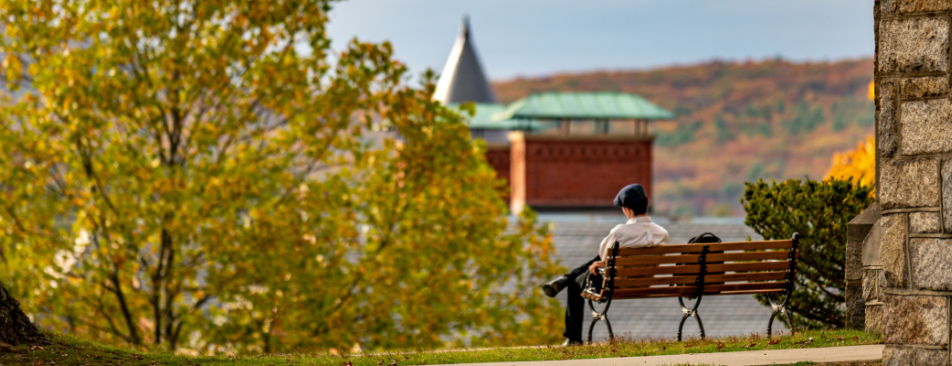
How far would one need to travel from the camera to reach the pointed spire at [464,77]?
46625 mm

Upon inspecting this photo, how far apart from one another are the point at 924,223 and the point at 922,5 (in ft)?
4.59

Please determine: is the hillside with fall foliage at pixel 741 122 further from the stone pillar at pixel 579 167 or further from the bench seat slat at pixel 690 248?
the bench seat slat at pixel 690 248

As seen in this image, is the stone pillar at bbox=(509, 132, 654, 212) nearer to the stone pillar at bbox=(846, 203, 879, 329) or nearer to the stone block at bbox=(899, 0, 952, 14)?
the stone pillar at bbox=(846, 203, 879, 329)

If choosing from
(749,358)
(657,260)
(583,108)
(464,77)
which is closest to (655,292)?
(657,260)

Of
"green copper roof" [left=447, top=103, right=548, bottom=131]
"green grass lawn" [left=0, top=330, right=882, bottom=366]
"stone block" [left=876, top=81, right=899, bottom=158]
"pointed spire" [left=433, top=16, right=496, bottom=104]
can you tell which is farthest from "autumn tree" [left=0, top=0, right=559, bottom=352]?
"pointed spire" [left=433, top=16, right=496, bottom=104]

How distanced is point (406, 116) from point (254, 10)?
3.03 metres

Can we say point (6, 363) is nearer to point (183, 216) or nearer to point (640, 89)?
point (183, 216)

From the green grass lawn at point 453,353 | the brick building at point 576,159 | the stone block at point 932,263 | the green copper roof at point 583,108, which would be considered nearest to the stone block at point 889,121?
the stone block at point 932,263

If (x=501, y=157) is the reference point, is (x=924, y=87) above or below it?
below

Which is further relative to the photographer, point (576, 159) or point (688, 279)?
point (576, 159)

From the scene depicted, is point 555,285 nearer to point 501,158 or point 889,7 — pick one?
point 889,7

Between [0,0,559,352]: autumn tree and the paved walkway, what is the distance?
24.7ft

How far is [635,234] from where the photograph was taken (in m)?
8.72

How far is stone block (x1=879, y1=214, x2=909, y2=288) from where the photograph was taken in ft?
18.9
